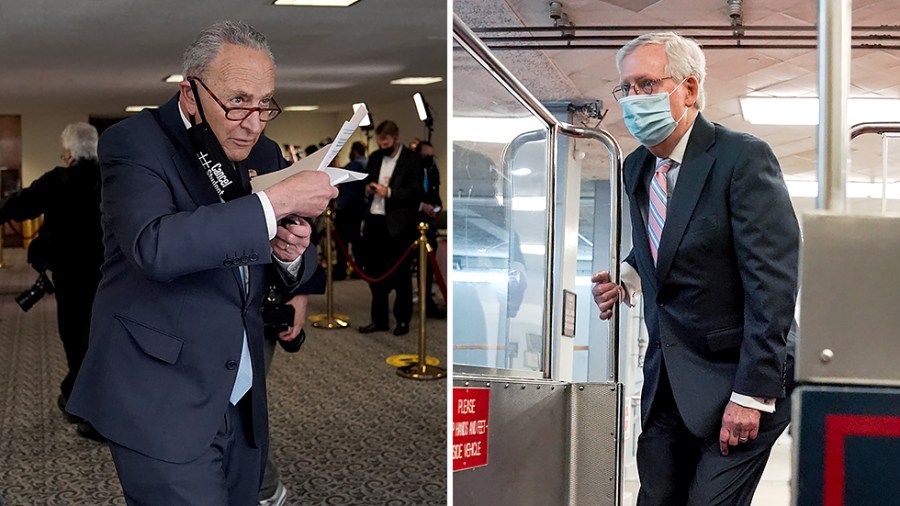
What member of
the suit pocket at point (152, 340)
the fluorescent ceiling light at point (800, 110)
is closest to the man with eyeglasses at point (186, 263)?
the suit pocket at point (152, 340)

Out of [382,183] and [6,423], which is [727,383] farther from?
[382,183]

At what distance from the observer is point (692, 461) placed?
149 cm

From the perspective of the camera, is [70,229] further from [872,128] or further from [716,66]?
[872,128]

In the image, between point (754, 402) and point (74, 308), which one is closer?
point (754, 402)

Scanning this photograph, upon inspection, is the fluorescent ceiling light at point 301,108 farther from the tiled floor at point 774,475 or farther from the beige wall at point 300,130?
the tiled floor at point 774,475

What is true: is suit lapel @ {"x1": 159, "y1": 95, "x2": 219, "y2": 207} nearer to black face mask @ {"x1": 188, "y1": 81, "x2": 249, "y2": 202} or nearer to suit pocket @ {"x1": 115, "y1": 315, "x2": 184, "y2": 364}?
black face mask @ {"x1": 188, "y1": 81, "x2": 249, "y2": 202}

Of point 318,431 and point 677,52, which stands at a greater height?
point 677,52

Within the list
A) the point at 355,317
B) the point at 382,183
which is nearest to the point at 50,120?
the point at 355,317

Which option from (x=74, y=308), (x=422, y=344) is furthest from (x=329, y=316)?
(x=74, y=308)

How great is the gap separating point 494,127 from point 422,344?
10.9ft

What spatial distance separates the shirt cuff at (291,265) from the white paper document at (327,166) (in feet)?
0.39

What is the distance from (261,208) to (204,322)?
0.20 m

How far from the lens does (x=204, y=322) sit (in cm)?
133

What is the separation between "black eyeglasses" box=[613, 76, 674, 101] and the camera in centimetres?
132
